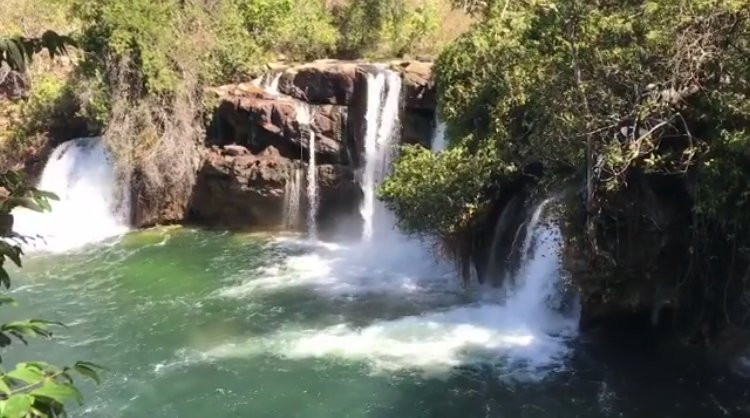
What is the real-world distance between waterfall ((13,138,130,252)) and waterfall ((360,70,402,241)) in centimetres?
668

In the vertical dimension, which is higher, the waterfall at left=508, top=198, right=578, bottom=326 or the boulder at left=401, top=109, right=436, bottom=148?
the boulder at left=401, top=109, right=436, bottom=148

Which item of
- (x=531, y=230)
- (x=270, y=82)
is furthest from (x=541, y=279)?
(x=270, y=82)

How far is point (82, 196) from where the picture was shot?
816 inches

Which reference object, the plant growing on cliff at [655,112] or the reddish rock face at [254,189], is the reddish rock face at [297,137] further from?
the plant growing on cliff at [655,112]

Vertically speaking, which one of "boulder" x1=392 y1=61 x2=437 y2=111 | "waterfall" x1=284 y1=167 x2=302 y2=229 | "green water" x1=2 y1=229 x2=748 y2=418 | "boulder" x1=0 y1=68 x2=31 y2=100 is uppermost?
"boulder" x1=0 y1=68 x2=31 y2=100

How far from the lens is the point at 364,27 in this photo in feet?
75.9

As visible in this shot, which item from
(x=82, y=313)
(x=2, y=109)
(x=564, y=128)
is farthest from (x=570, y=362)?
(x=2, y=109)

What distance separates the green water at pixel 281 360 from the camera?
35.3ft

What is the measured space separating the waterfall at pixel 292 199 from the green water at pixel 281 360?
2.54m

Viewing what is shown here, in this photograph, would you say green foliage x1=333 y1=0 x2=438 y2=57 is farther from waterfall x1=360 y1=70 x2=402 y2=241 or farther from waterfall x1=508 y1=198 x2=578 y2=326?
waterfall x1=508 y1=198 x2=578 y2=326

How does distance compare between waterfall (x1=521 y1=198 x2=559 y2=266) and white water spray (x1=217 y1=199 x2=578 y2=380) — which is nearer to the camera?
white water spray (x1=217 y1=199 x2=578 y2=380)

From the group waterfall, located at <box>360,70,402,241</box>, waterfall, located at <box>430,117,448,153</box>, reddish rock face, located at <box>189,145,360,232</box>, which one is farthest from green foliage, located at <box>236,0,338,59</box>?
waterfall, located at <box>430,117,448,153</box>

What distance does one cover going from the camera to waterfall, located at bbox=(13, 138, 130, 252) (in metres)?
20.1

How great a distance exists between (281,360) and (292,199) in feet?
25.0
